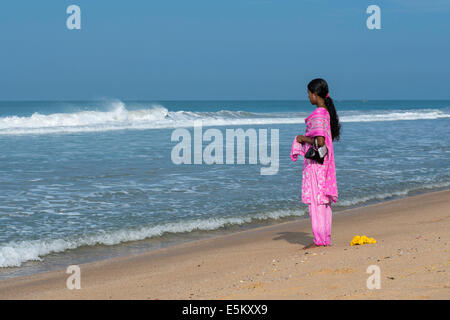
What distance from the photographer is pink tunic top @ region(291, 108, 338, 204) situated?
528cm

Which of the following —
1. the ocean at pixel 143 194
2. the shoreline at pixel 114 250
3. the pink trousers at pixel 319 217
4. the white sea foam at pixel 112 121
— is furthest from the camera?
the white sea foam at pixel 112 121

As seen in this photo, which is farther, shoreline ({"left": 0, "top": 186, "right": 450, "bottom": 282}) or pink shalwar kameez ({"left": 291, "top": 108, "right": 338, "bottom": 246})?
shoreline ({"left": 0, "top": 186, "right": 450, "bottom": 282})

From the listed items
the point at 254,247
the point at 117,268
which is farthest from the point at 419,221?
the point at 117,268

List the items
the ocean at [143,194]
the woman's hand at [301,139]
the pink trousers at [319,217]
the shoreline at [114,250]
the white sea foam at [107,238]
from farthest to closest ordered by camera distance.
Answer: the ocean at [143,194]
the white sea foam at [107,238]
the shoreline at [114,250]
the pink trousers at [319,217]
the woman's hand at [301,139]

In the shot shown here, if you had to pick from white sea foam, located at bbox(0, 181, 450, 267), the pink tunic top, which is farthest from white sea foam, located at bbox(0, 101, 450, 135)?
the pink tunic top

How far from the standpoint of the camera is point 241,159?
14.3m

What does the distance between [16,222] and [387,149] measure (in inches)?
516

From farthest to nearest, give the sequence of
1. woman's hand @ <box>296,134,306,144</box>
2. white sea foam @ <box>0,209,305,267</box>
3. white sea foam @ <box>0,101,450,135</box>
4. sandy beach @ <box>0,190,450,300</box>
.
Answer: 1. white sea foam @ <box>0,101,450,135</box>
2. white sea foam @ <box>0,209,305,267</box>
3. woman's hand @ <box>296,134,306,144</box>
4. sandy beach @ <box>0,190,450,300</box>

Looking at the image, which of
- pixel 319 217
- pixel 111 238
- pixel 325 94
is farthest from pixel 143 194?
pixel 325 94

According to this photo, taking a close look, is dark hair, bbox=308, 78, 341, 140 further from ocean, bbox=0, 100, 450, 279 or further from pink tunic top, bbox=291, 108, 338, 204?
ocean, bbox=0, 100, 450, 279

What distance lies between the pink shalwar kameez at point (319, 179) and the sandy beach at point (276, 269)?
0.88 feet

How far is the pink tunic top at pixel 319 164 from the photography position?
528 centimetres

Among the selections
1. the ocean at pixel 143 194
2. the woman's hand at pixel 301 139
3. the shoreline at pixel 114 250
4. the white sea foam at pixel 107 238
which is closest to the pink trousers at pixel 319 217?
the woman's hand at pixel 301 139

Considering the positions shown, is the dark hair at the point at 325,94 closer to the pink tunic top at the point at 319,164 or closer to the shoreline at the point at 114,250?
the pink tunic top at the point at 319,164
